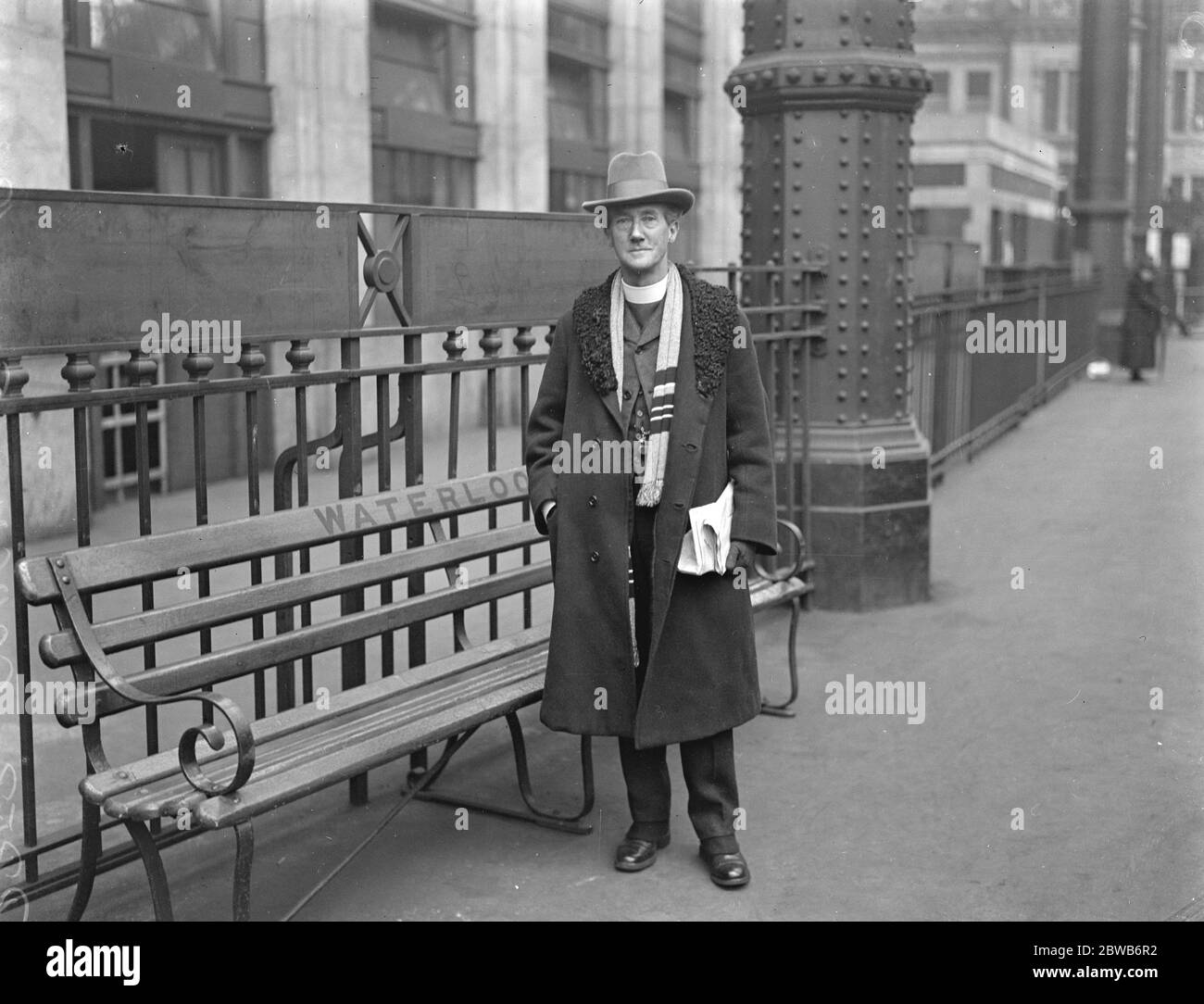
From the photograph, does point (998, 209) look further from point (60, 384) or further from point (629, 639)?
point (629, 639)

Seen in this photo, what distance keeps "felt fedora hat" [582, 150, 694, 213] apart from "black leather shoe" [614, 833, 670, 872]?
1792 millimetres

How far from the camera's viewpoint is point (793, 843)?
4.86 meters

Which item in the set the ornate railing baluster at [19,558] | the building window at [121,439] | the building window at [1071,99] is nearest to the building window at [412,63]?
the building window at [121,439]

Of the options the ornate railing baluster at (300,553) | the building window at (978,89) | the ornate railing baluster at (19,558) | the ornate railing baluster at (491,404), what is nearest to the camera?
the ornate railing baluster at (19,558)

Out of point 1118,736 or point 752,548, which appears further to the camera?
point 1118,736

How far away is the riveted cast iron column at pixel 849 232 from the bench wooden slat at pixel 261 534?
2.65 metres

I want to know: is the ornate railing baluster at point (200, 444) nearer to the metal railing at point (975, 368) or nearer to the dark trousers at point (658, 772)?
the dark trousers at point (658, 772)

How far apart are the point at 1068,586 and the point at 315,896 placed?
17.2 ft

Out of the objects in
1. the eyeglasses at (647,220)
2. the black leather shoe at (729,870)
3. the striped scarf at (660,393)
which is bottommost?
the black leather shoe at (729,870)

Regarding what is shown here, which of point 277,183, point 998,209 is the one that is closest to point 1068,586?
point 277,183

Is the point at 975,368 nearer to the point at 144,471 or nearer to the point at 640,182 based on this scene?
the point at 640,182

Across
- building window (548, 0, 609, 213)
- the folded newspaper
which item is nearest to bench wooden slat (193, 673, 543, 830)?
the folded newspaper

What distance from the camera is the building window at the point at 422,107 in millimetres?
14734

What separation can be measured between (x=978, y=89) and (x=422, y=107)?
67291 mm
